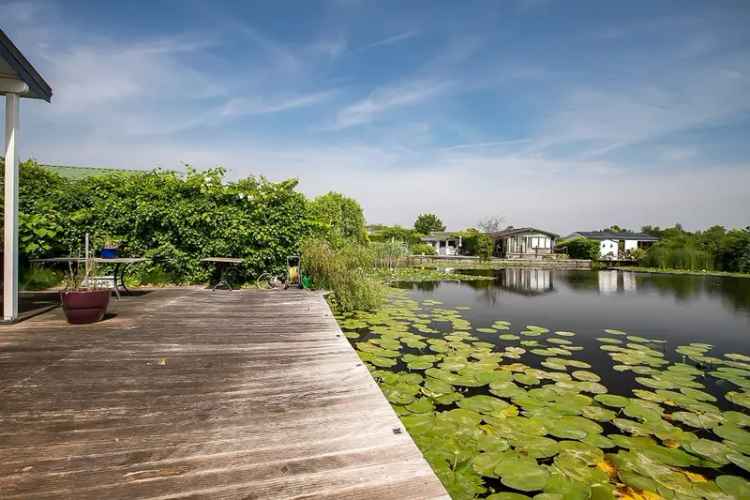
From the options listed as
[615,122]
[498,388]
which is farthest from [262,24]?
[615,122]

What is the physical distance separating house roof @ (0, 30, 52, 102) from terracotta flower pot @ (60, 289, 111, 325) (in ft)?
6.76

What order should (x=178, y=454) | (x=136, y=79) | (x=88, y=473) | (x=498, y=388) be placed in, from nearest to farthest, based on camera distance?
(x=88, y=473) < (x=178, y=454) < (x=498, y=388) < (x=136, y=79)

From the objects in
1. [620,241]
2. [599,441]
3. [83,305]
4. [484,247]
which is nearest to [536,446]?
[599,441]

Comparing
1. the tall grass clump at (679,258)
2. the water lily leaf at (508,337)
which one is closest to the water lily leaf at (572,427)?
the water lily leaf at (508,337)

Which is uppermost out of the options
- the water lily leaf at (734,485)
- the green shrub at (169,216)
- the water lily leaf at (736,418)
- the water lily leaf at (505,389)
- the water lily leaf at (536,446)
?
the green shrub at (169,216)

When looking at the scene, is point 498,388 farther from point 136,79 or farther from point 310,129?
point 310,129

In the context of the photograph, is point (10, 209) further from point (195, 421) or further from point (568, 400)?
point (568, 400)

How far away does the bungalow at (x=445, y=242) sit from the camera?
40.8m

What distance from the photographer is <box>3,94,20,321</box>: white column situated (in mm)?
3189

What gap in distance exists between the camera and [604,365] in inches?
153

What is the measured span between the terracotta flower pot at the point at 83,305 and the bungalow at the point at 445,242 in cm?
3831

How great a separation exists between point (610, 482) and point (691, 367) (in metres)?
3.04

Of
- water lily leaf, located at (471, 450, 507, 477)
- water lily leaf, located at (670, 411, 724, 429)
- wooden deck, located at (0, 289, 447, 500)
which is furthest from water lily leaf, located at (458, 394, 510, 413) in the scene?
water lily leaf, located at (670, 411, 724, 429)

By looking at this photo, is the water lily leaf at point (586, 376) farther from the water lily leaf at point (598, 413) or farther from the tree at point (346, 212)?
the tree at point (346, 212)
